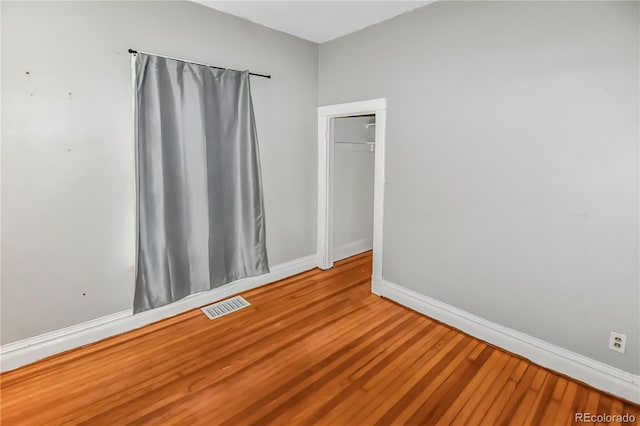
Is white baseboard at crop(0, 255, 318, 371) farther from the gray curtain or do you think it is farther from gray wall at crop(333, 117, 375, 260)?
gray wall at crop(333, 117, 375, 260)

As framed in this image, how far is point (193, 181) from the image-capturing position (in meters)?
2.58

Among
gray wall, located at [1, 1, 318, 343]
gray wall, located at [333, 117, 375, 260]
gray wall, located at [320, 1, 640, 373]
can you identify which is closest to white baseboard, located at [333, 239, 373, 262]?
gray wall, located at [333, 117, 375, 260]

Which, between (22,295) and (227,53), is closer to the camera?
(22,295)

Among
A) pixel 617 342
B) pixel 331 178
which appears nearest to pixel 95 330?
pixel 331 178

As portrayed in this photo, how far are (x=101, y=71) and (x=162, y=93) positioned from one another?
1.24ft

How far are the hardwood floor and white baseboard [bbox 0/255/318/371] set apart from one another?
0.07 m

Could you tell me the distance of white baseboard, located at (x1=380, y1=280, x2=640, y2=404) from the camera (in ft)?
5.97

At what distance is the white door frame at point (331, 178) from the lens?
290cm

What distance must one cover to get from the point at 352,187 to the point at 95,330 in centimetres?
291

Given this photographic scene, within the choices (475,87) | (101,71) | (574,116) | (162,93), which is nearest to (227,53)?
(162,93)

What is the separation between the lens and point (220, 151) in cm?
273

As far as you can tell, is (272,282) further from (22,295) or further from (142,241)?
(22,295)

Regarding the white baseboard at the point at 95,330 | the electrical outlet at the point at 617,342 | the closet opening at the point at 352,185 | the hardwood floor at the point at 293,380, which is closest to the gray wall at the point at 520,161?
the electrical outlet at the point at 617,342

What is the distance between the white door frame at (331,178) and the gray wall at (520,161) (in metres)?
0.09
